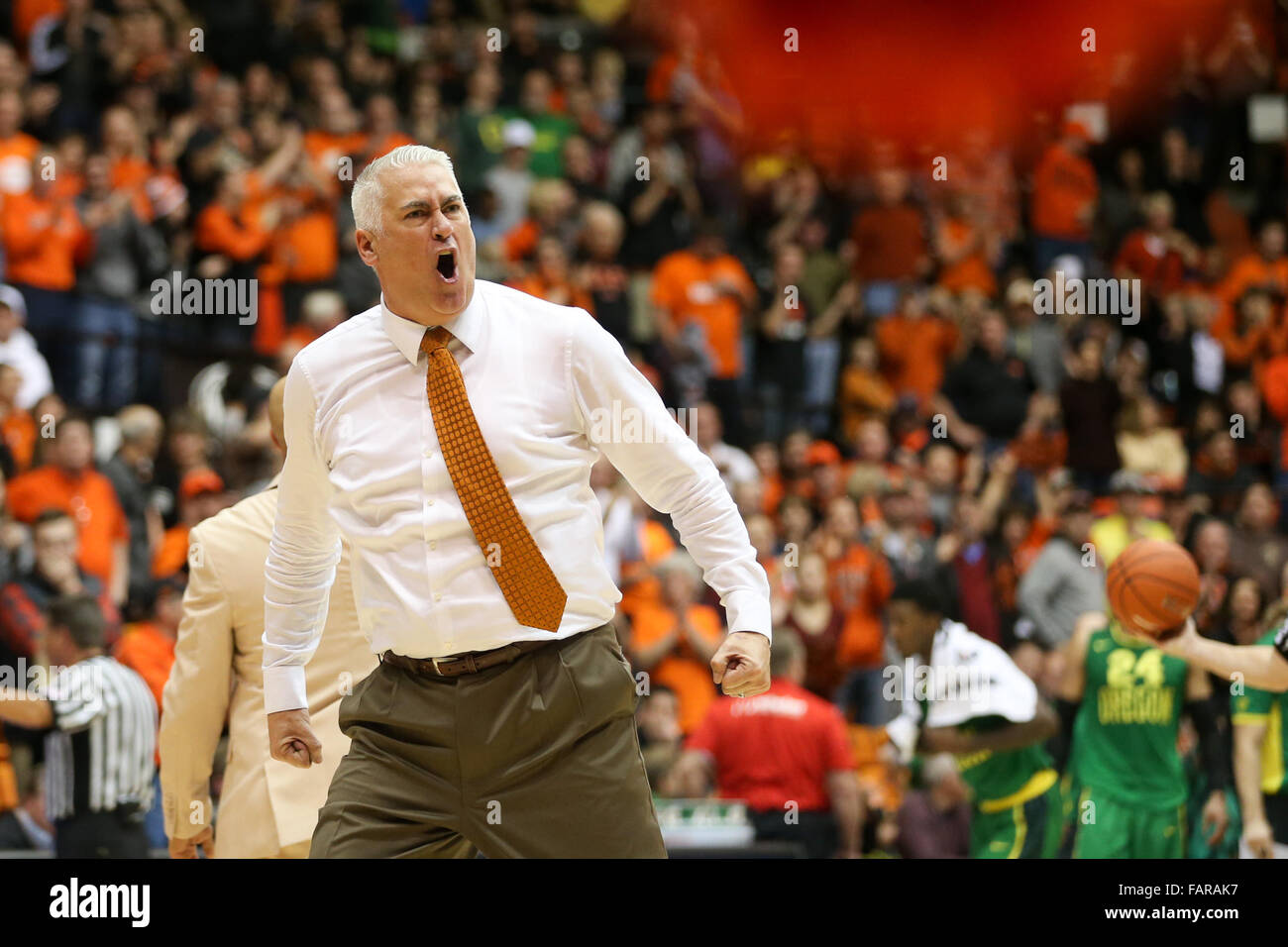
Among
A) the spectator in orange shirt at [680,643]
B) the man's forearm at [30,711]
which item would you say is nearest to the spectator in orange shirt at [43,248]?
the spectator in orange shirt at [680,643]

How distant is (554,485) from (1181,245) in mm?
9806

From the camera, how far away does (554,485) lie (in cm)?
356

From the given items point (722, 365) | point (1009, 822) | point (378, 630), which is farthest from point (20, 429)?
point (378, 630)

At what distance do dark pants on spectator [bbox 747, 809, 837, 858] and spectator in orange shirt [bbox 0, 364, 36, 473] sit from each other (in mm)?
3812

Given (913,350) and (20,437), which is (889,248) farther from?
(20,437)

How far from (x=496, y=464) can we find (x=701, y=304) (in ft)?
24.7

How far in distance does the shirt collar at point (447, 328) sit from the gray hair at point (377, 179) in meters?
0.16

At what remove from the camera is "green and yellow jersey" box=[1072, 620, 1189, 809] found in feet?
22.1

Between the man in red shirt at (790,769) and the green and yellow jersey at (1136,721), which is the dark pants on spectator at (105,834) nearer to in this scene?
the man in red shirt at (790,769)

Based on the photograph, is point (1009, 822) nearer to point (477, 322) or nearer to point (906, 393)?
point (477, 322)

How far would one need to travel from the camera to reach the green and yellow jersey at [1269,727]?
21.4ft

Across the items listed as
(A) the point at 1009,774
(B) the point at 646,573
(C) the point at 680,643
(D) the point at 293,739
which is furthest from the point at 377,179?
(B) the point at 646,573

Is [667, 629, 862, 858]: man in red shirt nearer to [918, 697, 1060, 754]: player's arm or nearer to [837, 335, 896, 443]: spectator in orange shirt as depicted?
[918, 697, 1060, 754]: player's arm

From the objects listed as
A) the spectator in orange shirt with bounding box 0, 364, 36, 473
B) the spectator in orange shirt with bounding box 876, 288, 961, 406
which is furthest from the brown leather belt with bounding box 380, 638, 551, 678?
the spectator in orange shirt with bounding box 876, 288, 961, 406
